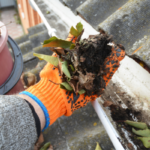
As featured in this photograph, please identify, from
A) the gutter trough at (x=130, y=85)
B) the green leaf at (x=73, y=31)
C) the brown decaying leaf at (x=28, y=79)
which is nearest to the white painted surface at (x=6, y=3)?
the brown decaying leaf at (x=28, y=79)

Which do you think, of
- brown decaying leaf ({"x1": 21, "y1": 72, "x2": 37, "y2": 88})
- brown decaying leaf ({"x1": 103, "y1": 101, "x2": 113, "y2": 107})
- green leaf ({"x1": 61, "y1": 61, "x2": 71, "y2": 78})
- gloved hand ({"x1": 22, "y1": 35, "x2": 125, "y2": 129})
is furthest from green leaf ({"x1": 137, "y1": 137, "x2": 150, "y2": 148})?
brown decaying leaf ({"x1": 21, "y1": 72, "x2": 37, "y2": 88})

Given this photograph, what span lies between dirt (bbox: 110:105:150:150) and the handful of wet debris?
0.59 ft

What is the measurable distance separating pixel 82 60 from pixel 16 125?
1.31 feet

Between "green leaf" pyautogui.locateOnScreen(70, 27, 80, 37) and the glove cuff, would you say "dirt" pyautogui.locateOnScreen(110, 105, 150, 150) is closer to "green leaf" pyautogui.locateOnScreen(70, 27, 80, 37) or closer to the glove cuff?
the glove cuff

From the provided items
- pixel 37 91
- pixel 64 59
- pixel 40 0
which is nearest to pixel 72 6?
pixel 64 59

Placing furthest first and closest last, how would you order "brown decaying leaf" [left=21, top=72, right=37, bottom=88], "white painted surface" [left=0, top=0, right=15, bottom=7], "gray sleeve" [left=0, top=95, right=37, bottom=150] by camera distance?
"white painted surface" [left=0, top=0, right=15, bottom=7] → "brown decaying leaf" [left=21, top=72, right=37, bottom=88] → "gray sleeve" [left=0, top=95, right=37, bottom=150]

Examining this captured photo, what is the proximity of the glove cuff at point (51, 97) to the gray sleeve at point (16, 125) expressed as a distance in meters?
0.10

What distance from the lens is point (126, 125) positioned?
70 centimetres

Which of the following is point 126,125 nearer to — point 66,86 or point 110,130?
point 110,130

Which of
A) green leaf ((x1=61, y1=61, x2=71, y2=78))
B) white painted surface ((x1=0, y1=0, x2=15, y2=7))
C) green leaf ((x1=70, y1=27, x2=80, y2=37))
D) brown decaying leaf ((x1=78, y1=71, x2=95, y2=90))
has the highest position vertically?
white painted surface ((x1=0, y1=0, x2=15, y2=7))

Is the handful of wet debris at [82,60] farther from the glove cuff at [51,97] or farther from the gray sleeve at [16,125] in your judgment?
the gray sleeve at [16,125]

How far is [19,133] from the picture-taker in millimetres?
535

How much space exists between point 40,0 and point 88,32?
1542 mm

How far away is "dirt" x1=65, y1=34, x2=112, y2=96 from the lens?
57 centimetres
